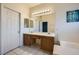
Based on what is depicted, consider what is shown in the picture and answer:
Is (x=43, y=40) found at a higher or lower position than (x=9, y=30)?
lower

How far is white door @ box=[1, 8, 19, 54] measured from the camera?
1685mm

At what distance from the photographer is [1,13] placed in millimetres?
1779

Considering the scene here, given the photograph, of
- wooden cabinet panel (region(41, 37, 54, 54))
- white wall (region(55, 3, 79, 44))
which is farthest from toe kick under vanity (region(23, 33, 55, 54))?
white wall (region(55, 3, 79, 44))

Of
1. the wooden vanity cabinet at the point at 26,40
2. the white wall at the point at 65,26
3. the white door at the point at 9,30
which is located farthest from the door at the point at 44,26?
the white door at the point at 9,30

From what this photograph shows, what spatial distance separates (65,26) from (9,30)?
115cm

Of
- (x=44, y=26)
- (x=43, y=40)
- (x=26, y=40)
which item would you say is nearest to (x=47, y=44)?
(x=43, y=40)

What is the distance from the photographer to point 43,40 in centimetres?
182

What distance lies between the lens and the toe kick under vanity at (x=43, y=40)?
66.4 inches

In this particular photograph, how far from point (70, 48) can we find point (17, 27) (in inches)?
46.7

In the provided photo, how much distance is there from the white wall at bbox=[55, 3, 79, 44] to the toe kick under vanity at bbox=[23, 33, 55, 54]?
0.62 ft

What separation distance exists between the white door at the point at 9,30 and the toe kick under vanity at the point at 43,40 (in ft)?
0.74

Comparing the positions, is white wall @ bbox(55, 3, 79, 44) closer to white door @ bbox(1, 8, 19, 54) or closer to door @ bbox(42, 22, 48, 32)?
door @ bbox(42, 22, 48, 32)

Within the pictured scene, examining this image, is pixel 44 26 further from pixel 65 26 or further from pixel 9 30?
pixel 9 30
